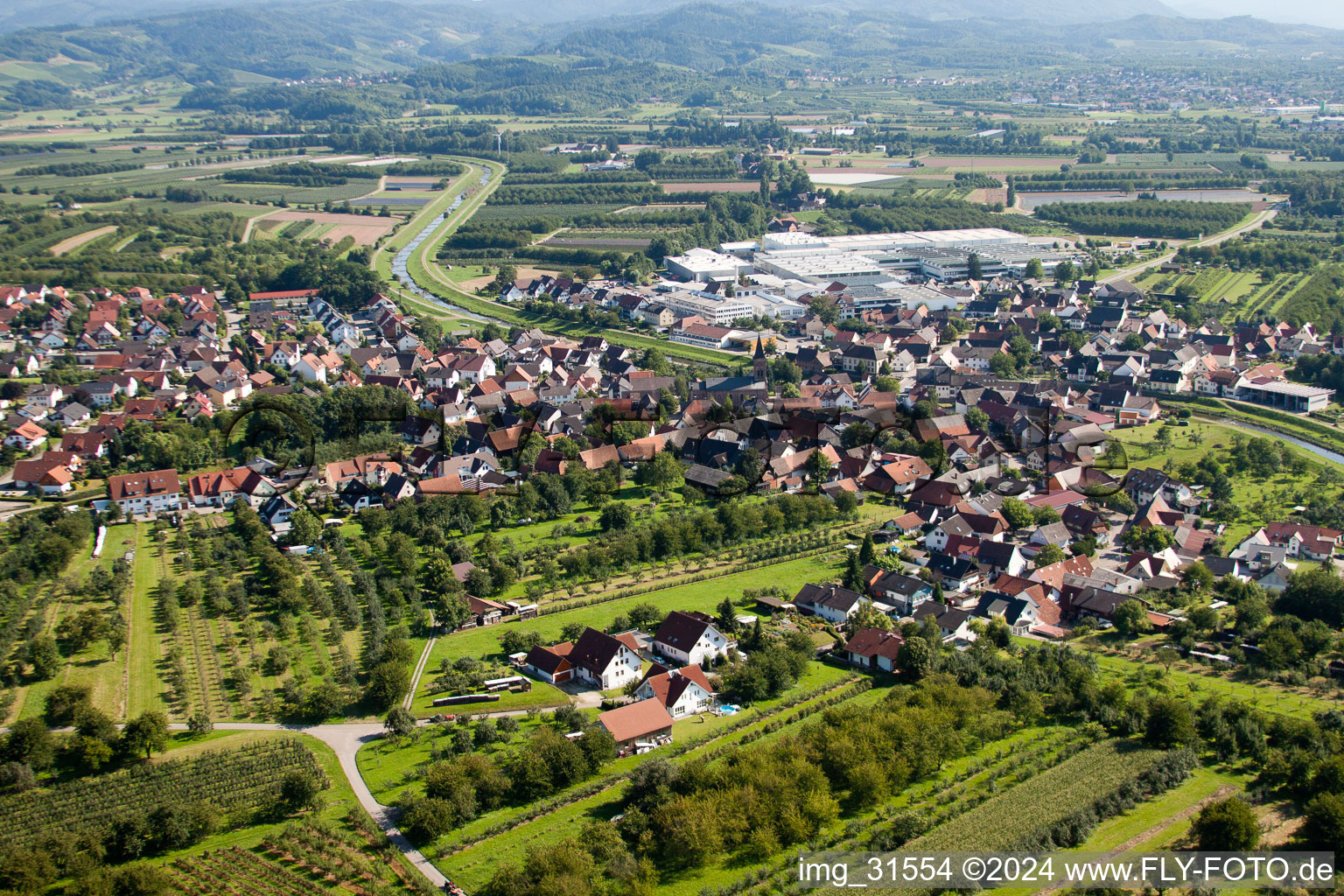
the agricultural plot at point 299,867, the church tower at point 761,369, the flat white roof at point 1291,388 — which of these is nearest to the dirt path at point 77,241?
the church tower at point 761,369

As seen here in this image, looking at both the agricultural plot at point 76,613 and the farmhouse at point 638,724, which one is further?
the agricultural plot at point 76,613

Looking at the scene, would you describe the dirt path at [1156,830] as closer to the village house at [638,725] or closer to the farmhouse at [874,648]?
the farmhouse at [874,648]

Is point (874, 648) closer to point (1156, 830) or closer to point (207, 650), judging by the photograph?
point (1156, 830)

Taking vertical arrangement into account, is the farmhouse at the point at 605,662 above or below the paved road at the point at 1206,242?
below

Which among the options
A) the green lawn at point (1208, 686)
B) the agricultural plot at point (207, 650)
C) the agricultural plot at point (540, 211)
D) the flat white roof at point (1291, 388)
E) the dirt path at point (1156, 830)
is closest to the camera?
the dirt path at point (1156, 830)

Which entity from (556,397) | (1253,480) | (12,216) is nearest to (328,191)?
(12,216)

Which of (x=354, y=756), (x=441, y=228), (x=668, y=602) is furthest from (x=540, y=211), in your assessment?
(x=354, y=756)
